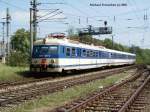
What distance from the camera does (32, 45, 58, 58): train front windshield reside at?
29.8m

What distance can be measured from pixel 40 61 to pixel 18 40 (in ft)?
277

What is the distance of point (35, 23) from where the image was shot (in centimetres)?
3575

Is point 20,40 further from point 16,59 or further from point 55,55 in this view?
point 55,55

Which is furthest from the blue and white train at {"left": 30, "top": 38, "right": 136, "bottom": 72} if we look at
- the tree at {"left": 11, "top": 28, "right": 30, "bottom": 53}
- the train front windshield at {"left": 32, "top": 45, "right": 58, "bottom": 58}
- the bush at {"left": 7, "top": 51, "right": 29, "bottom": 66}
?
the tree at {"left": 11, "top": 28, "right": 30, "bottom": 53}

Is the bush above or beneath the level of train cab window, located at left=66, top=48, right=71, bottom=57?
beneath

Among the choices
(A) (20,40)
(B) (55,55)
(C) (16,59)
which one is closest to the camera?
(B) (55,55)

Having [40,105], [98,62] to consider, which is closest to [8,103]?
[40,105]

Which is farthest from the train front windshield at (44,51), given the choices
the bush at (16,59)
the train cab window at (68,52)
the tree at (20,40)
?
the tree at (20,40)

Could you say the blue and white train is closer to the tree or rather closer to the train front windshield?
the train front windshield

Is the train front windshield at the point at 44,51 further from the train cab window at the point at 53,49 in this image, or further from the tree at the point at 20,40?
the tree at the point at 20,40

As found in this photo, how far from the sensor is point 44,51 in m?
30.2

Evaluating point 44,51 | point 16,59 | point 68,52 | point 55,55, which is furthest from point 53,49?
point 16,59

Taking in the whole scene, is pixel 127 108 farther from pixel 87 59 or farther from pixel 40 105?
pixel 87 59

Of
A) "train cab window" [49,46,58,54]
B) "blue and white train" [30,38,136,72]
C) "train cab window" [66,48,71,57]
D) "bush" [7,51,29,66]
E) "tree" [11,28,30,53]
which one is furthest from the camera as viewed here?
"tree" [11,28,30,53]
